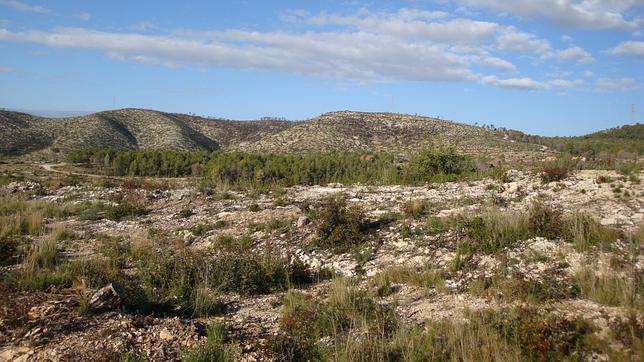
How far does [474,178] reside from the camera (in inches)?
629

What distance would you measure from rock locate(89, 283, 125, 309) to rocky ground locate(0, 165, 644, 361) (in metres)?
0.09

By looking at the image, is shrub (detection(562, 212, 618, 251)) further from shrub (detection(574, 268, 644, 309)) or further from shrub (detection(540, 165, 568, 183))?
shrub (detection(540, 165, 568, 183))

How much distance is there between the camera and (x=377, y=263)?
813 centimetres

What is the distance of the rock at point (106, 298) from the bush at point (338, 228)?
13.6ft

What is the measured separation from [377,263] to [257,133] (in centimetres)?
7378

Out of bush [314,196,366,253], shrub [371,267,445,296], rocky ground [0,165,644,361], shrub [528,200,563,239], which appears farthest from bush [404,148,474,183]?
shrub [371,267,445,296]

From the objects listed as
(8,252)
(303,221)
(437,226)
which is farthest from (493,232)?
(8,252)

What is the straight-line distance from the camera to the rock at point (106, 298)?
5836 millimetres

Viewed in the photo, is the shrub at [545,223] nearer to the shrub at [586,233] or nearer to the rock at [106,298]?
the shrub at [586,233]

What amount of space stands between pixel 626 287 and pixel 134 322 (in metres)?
5.81

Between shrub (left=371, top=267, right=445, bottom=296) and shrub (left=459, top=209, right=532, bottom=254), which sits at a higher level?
shrub (left=459, top=209, right=532, bottom=254)

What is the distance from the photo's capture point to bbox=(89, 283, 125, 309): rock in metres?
5.84

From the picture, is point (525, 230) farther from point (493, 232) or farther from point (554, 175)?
point (554, 175)

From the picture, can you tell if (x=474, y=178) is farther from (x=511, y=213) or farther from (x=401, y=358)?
(x=401, y=358)
